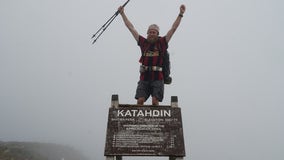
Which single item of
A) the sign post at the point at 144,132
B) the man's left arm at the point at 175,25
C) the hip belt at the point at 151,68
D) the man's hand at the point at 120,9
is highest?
the man's hand at the point at 120,9

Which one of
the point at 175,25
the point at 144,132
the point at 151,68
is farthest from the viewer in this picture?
the point at 175,25

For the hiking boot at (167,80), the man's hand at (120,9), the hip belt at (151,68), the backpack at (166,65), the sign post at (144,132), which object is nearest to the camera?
the sign post at (144,132)

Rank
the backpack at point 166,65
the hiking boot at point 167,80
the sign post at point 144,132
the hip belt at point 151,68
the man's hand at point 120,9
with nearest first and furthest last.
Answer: the sign post at point 144,132, the hip belt at point 151,68, the backpack at point 166,65, the hiking boot at point 167,80, the man's hand at point 120,9

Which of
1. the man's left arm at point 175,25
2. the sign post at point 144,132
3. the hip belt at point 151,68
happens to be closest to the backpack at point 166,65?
the hip belt at point 151,68

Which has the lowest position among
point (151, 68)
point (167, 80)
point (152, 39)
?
point (167, 80)

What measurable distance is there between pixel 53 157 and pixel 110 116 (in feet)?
491

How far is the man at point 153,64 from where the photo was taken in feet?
26.1

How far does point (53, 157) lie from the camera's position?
146125 millimetres

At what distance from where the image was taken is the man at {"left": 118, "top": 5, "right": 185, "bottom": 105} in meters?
7.96

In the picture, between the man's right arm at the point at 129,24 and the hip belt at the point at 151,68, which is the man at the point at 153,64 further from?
the man's right arm at the point at 129,24

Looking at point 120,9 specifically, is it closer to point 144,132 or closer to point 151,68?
point 151,68

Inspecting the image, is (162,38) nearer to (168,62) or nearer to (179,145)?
(168,62)

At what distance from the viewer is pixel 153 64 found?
26.2ft

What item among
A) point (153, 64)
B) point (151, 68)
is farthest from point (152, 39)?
point (151, 68)
